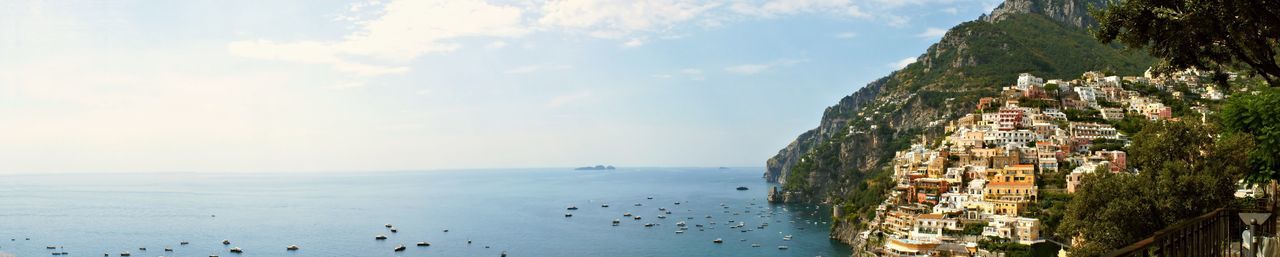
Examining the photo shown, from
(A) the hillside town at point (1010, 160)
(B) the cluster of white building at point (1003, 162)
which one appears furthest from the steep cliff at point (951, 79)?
(B) the cluster of white building at point (1003, 162)

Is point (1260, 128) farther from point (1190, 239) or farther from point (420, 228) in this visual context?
point (420, 228)

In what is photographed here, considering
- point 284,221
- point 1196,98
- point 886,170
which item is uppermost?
point 1196,98

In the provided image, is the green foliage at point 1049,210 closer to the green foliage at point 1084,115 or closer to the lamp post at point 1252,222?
the green foliage at point 1084,115

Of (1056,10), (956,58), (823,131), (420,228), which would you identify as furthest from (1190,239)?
(823,131)

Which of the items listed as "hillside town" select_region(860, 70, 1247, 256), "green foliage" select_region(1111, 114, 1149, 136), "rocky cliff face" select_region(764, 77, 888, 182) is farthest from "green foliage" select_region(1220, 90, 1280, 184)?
"rocky cliff face" select_region(764, 77, 888, 182)

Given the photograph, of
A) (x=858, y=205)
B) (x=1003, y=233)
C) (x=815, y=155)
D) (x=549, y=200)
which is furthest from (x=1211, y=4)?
(x=549, y=200)

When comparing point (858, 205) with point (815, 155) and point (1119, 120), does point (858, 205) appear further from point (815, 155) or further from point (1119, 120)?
point (815, 155)

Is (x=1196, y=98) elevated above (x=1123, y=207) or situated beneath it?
elevated above
